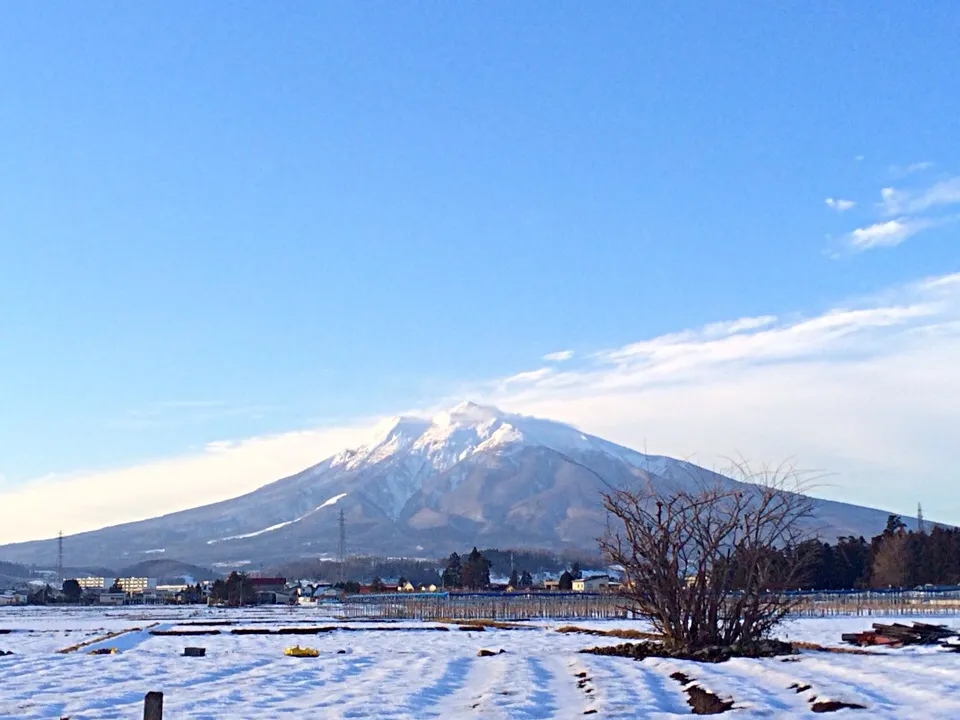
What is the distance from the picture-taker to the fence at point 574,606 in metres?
70.9

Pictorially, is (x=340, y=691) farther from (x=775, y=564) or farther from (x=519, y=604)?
(x=519, y=604)

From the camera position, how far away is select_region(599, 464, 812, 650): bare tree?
26594 millimetres

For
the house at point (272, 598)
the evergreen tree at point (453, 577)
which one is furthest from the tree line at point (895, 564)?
the house at point (272, 598)

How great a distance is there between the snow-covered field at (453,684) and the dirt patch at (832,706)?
0.22 m

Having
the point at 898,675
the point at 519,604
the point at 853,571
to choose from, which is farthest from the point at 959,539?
the point at 898,675

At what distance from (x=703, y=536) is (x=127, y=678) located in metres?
12.8

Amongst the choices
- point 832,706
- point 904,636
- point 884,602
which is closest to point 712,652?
point 904,636

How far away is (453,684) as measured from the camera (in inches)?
845

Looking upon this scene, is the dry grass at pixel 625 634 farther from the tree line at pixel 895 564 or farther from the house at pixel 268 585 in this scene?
the house at pixel 268 585

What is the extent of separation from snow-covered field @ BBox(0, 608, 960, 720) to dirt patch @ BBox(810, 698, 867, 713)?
0.22 m

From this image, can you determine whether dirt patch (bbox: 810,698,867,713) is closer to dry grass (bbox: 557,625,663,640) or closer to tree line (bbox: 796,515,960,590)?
dry grass (bbox: 557,625,663,640)

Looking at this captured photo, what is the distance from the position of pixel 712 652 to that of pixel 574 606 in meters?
56.8

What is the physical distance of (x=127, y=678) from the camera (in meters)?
22.6

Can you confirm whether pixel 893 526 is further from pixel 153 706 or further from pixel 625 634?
pixel 153 706
